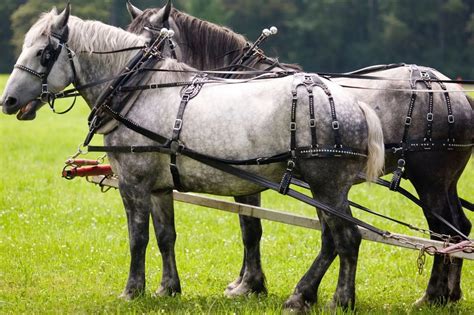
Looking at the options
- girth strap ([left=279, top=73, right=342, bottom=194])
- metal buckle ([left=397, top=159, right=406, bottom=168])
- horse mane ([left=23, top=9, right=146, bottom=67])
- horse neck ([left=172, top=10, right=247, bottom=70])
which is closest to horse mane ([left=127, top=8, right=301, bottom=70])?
horse neck ([left=172, top=10, right=247, bottom=70])

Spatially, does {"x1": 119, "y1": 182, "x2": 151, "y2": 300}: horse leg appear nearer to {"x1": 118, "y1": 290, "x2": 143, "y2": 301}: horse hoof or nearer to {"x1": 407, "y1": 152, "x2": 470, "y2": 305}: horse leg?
{"x1": 118, "y1": 290, "x2": 143, "y2": 301}: horse hoof

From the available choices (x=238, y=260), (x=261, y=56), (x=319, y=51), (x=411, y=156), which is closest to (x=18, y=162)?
(x=238, y=260)

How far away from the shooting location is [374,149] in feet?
21.6

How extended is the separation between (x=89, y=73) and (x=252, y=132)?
5.62 feet

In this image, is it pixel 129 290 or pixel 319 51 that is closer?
pixel 129 290

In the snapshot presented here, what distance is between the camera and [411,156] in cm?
742

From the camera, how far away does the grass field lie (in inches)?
291

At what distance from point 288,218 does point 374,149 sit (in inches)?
49.0

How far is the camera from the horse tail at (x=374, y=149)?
657 cm

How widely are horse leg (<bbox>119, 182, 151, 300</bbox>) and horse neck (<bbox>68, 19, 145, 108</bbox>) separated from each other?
95cm

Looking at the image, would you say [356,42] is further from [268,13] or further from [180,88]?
[180,88]

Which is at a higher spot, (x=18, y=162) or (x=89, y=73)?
(x=89, y=73)

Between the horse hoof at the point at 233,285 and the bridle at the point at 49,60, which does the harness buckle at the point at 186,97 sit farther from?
the horse hoof at the point at 233,285

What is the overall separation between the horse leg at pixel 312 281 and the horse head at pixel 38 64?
8.77ft
